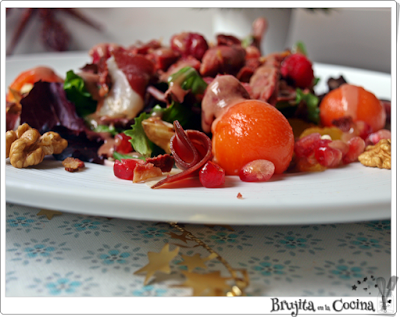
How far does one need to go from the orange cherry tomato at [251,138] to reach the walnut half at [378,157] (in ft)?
0.83

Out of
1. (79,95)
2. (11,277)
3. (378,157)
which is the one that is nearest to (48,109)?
(79,95)

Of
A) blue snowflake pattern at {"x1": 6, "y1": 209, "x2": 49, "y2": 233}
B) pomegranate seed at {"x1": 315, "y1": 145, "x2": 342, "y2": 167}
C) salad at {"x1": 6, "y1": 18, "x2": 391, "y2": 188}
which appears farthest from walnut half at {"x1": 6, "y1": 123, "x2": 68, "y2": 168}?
pomegranate seed at {"x1": 315, "y1": 145, "x2": 342, "y2": 167}

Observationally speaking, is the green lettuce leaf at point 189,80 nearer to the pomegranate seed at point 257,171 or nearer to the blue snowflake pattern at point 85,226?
the pomegranate seed at point 257,171

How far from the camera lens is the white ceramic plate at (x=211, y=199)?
893mm

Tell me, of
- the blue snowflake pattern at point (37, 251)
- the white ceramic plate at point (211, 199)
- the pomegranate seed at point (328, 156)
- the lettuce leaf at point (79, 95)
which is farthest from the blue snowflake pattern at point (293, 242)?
the lettuce leaf at point (79, 95)

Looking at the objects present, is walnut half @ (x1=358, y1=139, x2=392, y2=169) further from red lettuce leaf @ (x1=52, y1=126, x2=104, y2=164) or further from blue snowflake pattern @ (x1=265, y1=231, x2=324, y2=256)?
red lettuce leaf @ (x1=52, y1=126, x2=104, y2=164)

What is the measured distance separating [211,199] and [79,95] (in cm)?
101

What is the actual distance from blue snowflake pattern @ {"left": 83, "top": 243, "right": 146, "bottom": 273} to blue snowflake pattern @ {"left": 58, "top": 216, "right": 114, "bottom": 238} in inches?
3.5

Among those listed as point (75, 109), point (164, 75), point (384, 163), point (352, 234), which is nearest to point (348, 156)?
point (384, 163)

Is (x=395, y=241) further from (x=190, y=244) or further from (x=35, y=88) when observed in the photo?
(x=35, y=88)

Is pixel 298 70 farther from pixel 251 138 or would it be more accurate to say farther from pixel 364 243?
pixel 364 243

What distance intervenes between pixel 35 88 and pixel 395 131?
1.36 meters

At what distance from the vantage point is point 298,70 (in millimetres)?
1816

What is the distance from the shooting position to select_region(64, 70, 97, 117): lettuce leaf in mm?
1678
